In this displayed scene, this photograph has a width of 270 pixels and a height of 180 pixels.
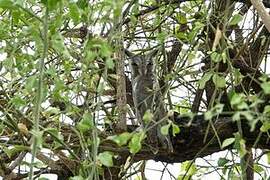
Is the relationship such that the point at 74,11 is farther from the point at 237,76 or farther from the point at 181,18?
the point at 181,18

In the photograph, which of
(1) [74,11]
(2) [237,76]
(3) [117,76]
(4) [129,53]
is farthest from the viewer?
(4) [129,53]

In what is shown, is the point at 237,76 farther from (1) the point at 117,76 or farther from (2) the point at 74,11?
(2) the point at 74,11

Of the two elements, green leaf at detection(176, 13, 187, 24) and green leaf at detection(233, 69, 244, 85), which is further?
green leaf at detection(176, 13, 187, 24)

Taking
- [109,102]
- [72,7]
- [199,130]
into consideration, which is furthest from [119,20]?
[109,102]

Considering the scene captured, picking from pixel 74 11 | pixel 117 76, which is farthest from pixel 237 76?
pixel 74 11

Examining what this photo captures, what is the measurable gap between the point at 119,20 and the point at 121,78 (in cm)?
33

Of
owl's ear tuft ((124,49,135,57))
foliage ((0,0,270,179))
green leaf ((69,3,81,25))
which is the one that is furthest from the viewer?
owl's ear tuft ((124,49,135,57))

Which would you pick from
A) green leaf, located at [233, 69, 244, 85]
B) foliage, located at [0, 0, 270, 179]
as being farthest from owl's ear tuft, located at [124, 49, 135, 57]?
green leaf, located at [233, 69, 244, 85]

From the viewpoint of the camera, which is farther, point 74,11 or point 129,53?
point 129,53

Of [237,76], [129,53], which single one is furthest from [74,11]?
[129,53]

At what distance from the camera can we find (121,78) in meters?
1.46

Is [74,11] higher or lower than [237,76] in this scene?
higher

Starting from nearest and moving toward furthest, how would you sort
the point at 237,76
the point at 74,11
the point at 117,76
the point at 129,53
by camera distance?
1. the point at 74,11
2. the point at 237,76
3. the point at 117,76
4. the point at 129,53

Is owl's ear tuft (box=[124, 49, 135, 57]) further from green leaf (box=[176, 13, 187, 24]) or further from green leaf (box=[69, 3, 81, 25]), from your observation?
green leaf (box=[69, 3, 81, 25])
